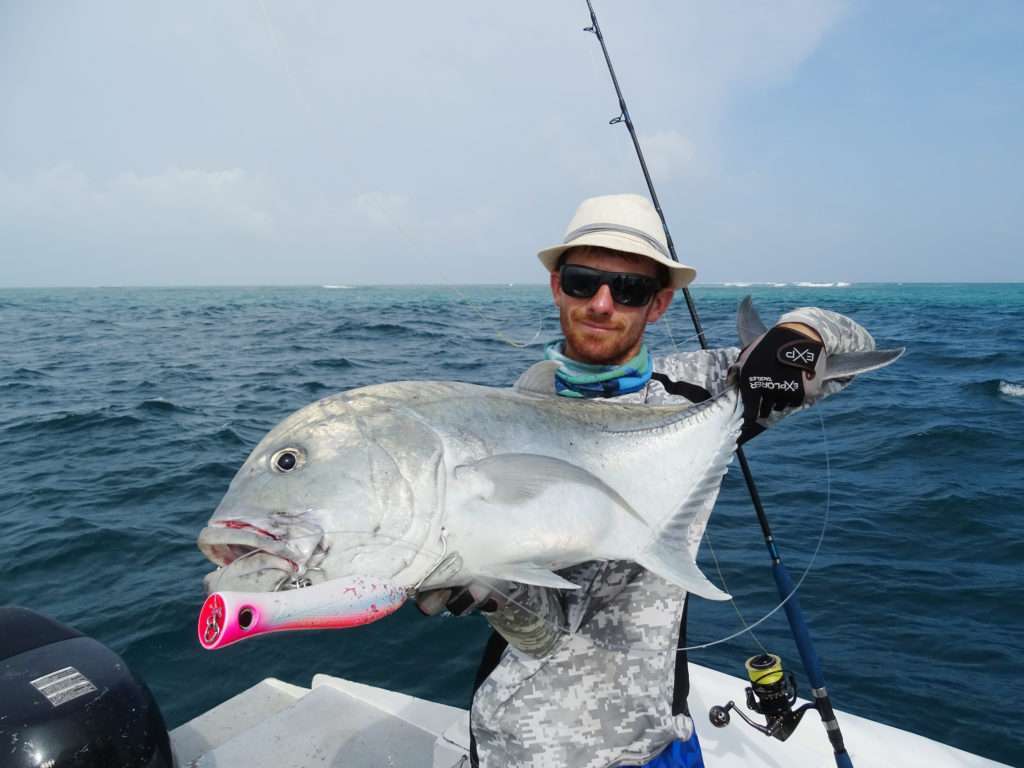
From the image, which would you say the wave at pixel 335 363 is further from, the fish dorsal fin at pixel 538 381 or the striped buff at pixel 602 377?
the fish dorsal fin at pixel 538 381

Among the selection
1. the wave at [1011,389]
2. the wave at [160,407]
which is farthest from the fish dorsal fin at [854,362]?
the wave at [1011,389]

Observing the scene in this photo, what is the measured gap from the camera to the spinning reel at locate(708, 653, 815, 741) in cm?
296

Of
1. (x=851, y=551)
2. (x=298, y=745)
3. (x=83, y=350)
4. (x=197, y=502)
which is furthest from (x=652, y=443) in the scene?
(x=83, y=350)

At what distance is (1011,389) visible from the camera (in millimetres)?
12016

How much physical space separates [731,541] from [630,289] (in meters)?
5.00

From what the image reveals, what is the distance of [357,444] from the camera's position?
165 centimetres

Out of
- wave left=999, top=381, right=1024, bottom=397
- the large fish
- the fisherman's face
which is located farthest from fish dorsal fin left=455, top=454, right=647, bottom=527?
wave left=999, top=381, right=1024, bottom=397

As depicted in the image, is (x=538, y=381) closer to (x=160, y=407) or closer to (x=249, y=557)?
(x=249, y=557)

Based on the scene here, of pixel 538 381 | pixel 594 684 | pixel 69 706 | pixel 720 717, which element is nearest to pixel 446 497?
pixel 538 381

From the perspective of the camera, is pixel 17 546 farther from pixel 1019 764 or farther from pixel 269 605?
pixel 1019 764

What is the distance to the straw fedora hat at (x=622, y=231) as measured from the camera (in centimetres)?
241

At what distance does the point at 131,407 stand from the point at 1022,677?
507 inches

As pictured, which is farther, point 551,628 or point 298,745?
point 298,745

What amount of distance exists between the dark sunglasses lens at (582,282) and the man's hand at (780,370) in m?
0.61
